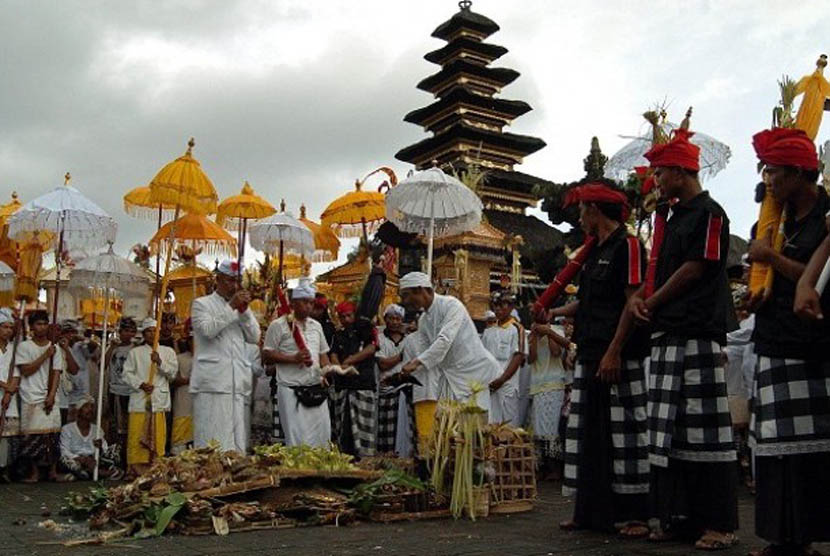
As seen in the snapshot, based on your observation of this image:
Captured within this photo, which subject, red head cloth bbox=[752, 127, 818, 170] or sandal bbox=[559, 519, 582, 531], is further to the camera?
sandal bbox=[559, 519, 582, 531]

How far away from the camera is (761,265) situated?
12.6 feet

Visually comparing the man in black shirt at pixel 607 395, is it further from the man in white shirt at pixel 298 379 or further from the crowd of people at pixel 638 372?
the man in white shirt at pixel 298 379

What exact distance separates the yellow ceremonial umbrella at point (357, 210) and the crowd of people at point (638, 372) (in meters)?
4.79

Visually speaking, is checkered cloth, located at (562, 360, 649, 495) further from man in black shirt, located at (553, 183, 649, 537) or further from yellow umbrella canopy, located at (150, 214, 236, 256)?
Result: yellow umbrella canopy, located at (150, 214, 236, 256)

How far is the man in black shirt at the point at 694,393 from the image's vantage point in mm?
4246

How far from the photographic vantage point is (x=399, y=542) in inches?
182

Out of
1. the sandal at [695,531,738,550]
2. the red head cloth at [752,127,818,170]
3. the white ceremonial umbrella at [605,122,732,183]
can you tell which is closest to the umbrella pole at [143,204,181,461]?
the white ceremonial umbrella at [605,122,732,183]

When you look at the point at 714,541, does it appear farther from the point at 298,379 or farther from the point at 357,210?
the point at 357,210

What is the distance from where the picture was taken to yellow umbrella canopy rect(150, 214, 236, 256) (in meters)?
11.3

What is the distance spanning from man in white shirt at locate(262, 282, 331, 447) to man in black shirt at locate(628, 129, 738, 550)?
399cm

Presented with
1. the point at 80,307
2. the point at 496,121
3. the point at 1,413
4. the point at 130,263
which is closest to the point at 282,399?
the point at 1,413

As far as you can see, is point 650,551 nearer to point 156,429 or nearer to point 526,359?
point 526,359

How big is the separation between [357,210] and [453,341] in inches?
288

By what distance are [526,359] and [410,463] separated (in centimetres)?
374
